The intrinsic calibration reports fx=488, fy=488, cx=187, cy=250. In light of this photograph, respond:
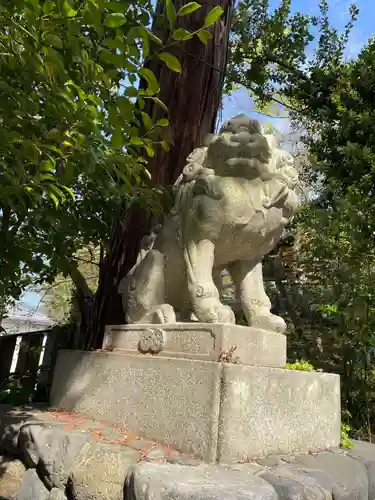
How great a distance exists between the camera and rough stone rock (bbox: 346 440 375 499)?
2.53 meters

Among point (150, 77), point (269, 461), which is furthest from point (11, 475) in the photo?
point (150, 77)

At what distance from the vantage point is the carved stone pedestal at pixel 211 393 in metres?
2.27

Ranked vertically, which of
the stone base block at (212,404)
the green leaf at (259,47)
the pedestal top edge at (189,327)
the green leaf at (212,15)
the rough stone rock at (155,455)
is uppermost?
the green leaf at (259,47)

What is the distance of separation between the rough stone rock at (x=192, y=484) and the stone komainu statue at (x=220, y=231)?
2.66 feet

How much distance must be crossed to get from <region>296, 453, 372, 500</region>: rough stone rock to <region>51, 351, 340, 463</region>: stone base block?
0.36 feet

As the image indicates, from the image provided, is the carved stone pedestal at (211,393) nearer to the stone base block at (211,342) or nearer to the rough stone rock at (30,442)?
the stone base block at (211,342)

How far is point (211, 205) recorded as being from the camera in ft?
9.04

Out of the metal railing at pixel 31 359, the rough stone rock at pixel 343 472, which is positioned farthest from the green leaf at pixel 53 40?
the metal railing at pixel 31 359

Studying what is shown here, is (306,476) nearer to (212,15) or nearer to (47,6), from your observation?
(212,15)

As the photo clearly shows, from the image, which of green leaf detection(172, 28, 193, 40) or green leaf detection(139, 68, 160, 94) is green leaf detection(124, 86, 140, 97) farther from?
green leaf detection(172, 28, 193, 40)

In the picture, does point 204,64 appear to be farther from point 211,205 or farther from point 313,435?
point 313,435

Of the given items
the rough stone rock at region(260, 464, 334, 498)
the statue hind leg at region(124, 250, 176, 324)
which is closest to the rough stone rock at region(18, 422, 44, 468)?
the statue hind leg at region(124, 250, 176, 324)

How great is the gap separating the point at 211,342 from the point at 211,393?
0.27m

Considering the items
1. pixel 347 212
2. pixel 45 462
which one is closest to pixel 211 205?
pixel 45 462
